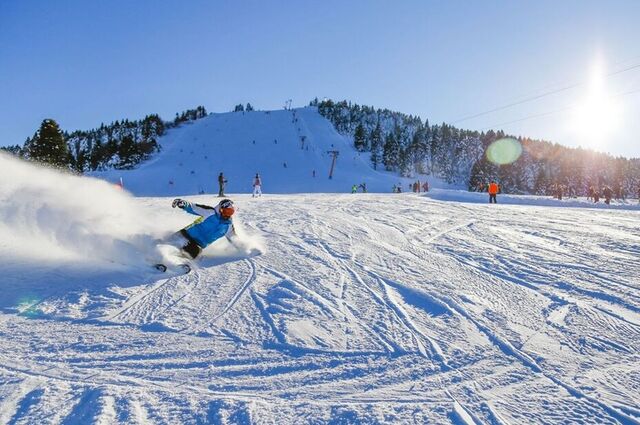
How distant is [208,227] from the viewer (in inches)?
235

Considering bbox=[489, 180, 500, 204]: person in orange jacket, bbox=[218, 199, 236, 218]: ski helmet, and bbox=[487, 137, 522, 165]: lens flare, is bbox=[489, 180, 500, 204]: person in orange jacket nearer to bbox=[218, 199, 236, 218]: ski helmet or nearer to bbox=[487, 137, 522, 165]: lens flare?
→ bbox=[218, 199, 236, 218]: ski helmet

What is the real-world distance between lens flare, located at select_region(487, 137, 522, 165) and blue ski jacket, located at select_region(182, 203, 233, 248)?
329ft

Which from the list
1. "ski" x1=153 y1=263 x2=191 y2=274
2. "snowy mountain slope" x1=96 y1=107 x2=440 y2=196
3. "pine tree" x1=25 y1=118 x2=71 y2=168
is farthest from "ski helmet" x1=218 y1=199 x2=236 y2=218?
"snowy mountain slope" x1=96 y1=107 x2=440 y2=196

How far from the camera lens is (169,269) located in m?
5.23

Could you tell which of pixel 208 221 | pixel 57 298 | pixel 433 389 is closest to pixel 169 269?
pixel 208 221

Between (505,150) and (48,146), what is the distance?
354 ft

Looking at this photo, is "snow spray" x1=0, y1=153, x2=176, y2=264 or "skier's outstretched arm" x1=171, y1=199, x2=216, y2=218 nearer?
"snow spray" x1=0, y1=153, x2=176, y2=264

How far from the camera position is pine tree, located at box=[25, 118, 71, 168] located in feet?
107

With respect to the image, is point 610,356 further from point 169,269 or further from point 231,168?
point 231,168

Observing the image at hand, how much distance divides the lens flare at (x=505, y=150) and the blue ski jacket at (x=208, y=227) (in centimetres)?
10015

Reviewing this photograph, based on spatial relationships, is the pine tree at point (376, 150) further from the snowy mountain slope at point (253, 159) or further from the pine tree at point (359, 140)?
the pine tree at point (359, 140)

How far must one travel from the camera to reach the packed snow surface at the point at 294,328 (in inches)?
93.7

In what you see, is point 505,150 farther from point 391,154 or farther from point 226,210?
point 226,210

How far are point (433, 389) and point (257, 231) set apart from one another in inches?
254
